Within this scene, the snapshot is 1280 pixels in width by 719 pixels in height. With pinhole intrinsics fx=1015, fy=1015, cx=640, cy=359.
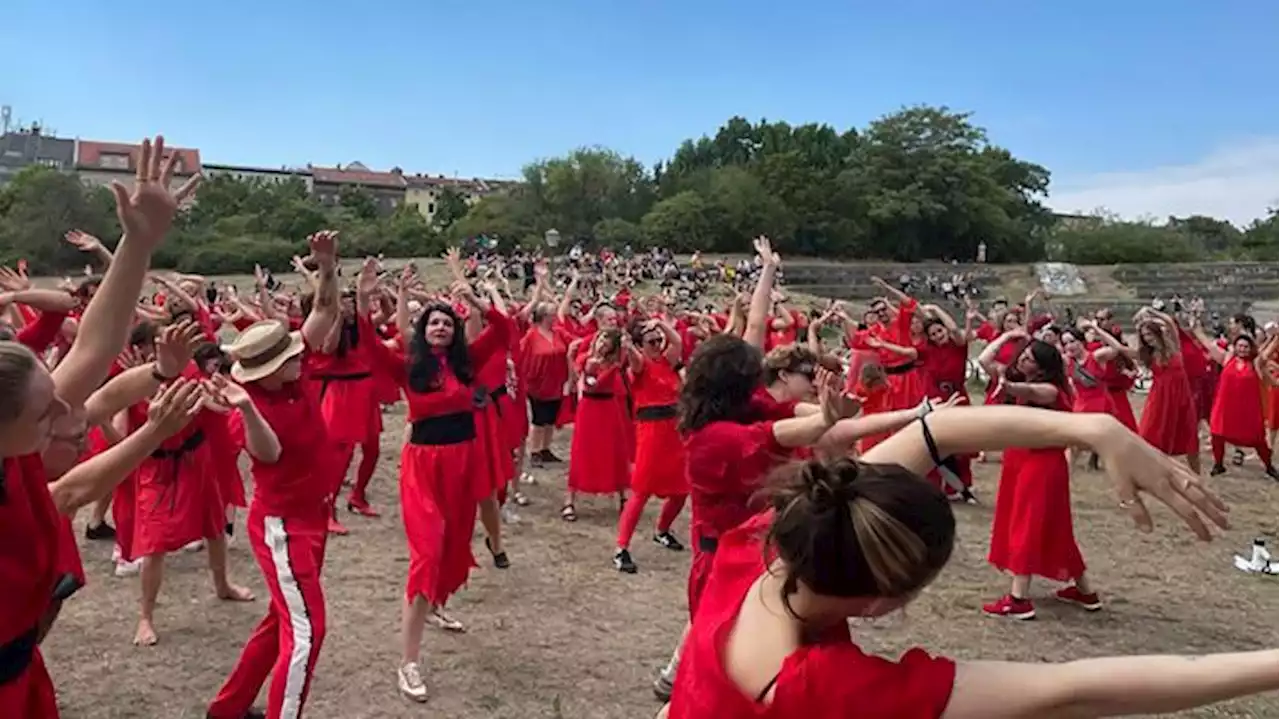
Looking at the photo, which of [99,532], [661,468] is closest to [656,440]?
[661,468]

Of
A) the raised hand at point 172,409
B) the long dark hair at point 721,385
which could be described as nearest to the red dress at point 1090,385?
the long dark hair at point 721,385

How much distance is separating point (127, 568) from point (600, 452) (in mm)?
4039

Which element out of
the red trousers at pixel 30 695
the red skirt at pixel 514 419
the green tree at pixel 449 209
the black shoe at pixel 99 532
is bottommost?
the black shoe at pixel 99 532

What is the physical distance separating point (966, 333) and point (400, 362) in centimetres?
731

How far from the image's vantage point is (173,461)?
6.34 metres

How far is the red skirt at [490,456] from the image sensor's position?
5922 mm

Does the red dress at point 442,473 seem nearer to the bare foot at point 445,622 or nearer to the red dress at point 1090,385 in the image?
the bare foot at point 445,622

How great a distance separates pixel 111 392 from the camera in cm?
324

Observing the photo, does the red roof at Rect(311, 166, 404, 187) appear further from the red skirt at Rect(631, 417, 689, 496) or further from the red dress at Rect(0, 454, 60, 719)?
the red dress at Rect(0, 454, 60, 719)

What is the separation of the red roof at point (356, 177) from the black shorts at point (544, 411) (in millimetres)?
119124

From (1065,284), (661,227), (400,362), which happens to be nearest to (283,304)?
(400,362)

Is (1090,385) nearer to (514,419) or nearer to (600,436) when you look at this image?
(600,436)

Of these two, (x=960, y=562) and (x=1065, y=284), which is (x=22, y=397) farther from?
(x=1065, y=284)

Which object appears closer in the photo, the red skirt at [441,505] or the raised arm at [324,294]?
the raised arm at [324,294]
